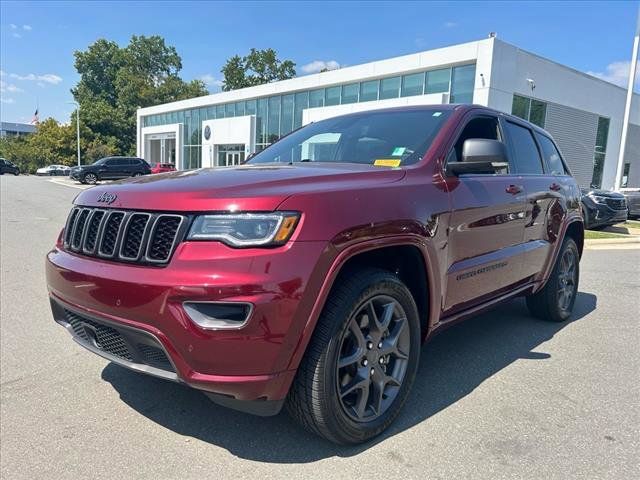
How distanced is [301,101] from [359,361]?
29330 mm

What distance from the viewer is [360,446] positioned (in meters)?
2.69

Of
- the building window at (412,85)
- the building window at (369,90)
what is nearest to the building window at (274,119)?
the building window at (369,90)

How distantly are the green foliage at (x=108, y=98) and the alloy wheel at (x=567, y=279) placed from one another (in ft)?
207

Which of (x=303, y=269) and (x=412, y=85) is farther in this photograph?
(x=412, y=85)

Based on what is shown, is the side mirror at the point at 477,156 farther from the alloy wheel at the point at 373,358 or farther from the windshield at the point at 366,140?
the alloy wheel at the point at 373,358

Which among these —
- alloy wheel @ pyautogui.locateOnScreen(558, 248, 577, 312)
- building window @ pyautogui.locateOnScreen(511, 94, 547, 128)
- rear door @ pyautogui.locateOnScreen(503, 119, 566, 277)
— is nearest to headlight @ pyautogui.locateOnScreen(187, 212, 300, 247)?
rear door @ pyautogui.locateOnScreen(503, 119, 566, 277)

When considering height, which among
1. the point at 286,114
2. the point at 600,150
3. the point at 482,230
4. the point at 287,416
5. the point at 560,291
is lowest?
the point at 287,416

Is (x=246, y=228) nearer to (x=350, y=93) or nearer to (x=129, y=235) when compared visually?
(x=129, y=235)

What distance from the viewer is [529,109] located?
2286 cm

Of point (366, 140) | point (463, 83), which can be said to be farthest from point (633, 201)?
point (366, 140)

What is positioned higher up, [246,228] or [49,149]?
[49,149]

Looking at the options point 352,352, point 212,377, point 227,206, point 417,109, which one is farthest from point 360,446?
point 417,109

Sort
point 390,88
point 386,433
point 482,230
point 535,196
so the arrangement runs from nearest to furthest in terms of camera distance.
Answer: point 386,433, point 482,230, point 535,196, point 390,88

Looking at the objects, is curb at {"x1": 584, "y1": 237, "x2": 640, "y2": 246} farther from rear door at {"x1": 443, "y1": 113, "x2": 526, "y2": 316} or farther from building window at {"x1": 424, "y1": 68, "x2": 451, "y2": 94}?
building window at {"x1": 424, "y1": 68, "x2": 451, "y2": 94}
